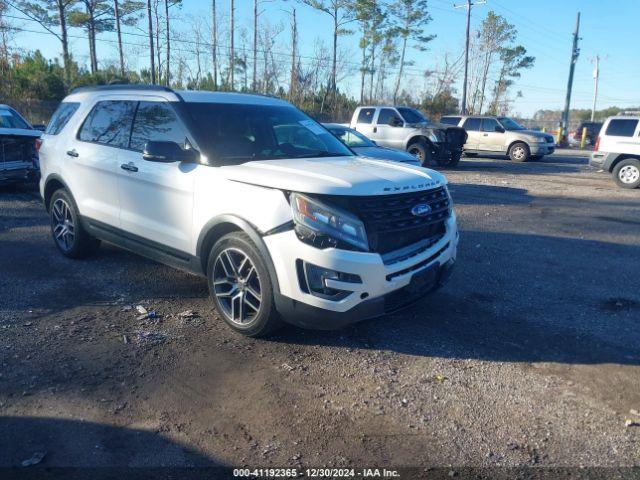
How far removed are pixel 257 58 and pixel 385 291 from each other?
41.2 meters

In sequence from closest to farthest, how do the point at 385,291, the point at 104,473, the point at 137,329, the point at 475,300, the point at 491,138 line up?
the point at 104,473 < the point at 385,291 < the point at 137,329 < the point at 475,300 < the point at 491,138

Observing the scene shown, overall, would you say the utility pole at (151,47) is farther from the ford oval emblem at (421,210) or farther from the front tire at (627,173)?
the ford oval emblem at (421,210)

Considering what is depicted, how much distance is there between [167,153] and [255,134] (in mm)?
930

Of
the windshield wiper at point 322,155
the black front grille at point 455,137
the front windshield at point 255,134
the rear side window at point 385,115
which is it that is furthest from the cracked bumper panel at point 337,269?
the rear side window at point 385,115

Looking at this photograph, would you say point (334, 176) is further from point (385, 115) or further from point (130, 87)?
point (385, 115)

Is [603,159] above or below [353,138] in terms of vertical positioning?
below

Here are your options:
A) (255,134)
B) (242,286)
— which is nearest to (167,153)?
(255,134)

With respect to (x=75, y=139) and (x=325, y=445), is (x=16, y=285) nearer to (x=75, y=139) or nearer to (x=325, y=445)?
(x=75, y=139)

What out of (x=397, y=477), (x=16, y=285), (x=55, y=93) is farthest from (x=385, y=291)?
(x=55, y=93)

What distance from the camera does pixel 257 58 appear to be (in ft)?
138

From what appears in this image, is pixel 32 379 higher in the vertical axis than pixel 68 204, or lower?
lower

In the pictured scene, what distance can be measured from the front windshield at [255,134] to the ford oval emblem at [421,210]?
51.1 inches

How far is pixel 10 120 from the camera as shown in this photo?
11305 mm

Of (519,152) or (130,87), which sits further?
(519,152)
